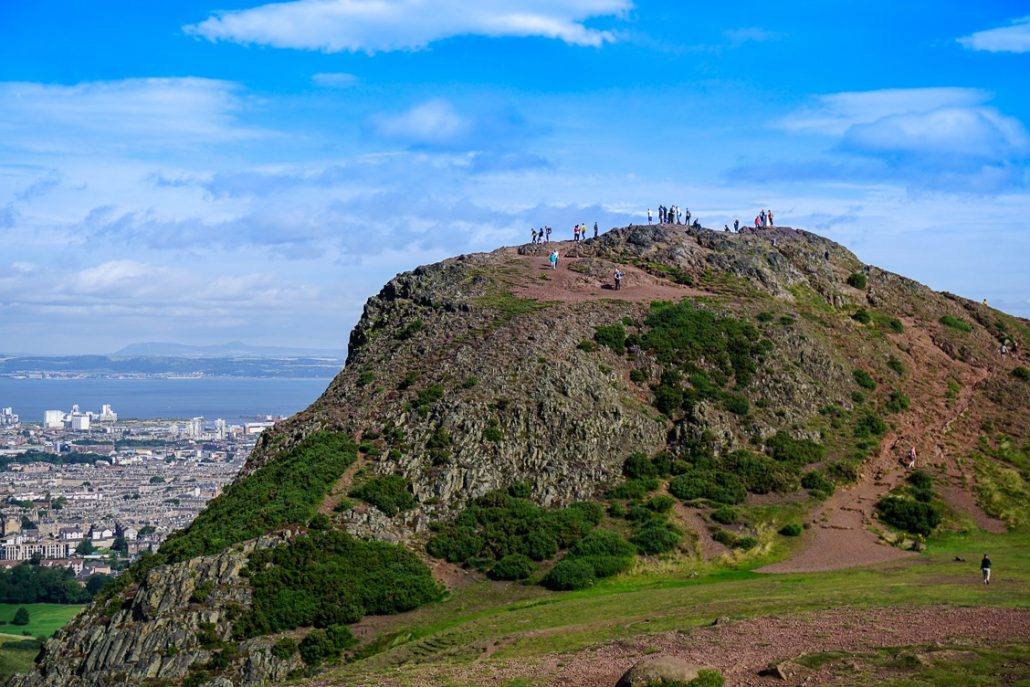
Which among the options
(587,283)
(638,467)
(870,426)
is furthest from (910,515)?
(587,283)

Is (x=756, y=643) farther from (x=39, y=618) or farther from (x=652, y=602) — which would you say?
(x=39, y=618)

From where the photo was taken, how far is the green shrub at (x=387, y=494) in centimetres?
5750

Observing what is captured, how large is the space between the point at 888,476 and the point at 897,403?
8.56 m

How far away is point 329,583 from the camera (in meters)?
50.2

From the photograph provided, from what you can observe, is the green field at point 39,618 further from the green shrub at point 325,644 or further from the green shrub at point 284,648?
the green shrub at point 325,644

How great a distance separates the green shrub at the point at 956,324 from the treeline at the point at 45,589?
329ft

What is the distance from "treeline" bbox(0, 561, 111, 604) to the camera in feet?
422

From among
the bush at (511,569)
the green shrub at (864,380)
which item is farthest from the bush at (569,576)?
the green shrub at (864,380)

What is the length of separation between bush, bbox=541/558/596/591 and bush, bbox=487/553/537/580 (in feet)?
3.48

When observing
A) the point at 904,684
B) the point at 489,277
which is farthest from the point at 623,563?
the point at 489,277

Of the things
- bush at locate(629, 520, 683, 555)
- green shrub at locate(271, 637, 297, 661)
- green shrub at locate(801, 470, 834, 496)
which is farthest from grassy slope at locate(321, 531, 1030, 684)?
green shrub at locate(801, 470, 834, 496)

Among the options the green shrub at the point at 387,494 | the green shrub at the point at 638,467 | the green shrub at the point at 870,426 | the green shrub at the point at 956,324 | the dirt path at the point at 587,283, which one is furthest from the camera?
the green shrub at the point at 956,324

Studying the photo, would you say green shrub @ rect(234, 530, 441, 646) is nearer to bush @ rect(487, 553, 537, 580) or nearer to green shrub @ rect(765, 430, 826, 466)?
bush @ rect(487, 553, 537, 580)

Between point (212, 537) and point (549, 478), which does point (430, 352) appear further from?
point (212, 537)
